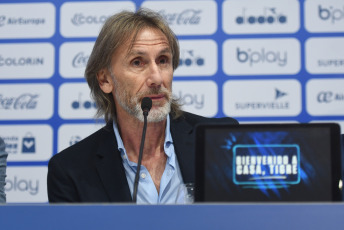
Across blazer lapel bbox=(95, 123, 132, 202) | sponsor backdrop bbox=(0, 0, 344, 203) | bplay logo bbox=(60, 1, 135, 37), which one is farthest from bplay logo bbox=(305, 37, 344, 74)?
blazer lapel bbox=(95, 123, 132, 202)

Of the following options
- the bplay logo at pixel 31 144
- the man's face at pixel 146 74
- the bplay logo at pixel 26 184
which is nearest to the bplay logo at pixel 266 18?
the man's face at pixel 146 74

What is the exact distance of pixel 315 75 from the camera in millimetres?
2273

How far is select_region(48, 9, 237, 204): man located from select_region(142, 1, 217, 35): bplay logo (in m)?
0.67

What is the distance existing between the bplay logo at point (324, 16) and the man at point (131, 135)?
94 centimetres

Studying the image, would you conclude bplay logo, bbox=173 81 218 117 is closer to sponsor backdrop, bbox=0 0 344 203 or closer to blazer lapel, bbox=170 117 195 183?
sponsor backdrop, bbox=0 0 344 203

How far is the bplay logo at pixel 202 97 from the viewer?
7.50 feet

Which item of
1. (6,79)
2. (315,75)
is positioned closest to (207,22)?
(315,75)

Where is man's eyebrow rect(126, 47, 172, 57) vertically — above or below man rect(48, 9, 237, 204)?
above

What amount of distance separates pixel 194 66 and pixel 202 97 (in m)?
0.16

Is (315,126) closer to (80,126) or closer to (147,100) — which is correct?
(147,100)

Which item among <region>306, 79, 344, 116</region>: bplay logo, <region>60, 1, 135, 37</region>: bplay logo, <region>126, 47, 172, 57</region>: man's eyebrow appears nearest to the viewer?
<region>126, 47, 172, 57</region>: man's eyebrow

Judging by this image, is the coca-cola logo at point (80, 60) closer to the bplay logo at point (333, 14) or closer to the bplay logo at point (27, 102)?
the bplay logo at point (27, 102)

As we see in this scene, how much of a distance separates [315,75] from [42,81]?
1366mm

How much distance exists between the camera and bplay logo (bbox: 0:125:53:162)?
91.9 inches
